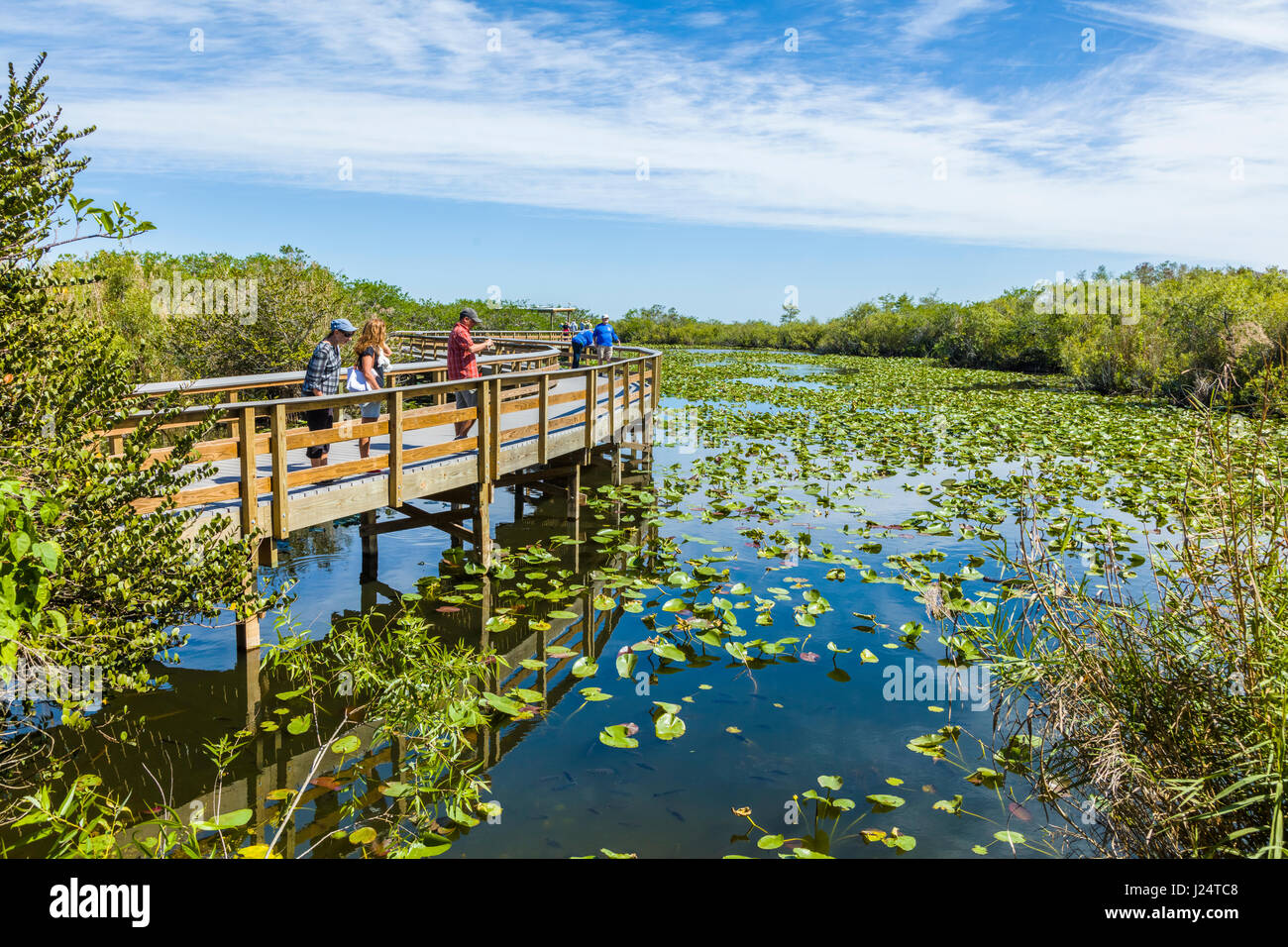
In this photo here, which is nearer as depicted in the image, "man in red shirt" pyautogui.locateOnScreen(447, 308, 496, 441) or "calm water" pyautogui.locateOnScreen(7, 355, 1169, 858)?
"calm water" pyautogui.locateOnScreen(7, 355, 1169, 858)

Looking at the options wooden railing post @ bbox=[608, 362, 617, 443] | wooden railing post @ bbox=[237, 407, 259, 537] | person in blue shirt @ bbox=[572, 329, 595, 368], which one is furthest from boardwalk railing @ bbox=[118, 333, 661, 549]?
person in blue shirt @ bbox=[572, 329, 595, 368]

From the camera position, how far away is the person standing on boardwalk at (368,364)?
8.54 m

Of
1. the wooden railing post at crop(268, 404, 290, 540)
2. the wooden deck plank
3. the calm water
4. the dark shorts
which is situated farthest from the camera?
the dark shorts

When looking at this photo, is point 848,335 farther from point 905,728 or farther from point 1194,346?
point 905,728

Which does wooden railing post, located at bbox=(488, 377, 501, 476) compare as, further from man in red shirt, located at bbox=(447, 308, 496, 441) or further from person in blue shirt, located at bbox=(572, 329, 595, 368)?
person in blue shirt, located at bbox=(572, 329, 595, 368)

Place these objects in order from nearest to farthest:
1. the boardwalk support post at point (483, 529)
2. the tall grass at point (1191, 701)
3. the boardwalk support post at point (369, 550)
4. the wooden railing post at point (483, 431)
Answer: the tall grass at point (1191, 701) → the wooden railing post at point (483, 431) → the boardwalk support post at point (369, 550) → the boardwalk support post at point (483, 529)

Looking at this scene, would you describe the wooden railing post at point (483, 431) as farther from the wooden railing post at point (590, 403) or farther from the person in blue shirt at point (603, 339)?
the person in blue shirt at point (603, 339)

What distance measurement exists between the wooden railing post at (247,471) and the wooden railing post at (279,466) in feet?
0.62

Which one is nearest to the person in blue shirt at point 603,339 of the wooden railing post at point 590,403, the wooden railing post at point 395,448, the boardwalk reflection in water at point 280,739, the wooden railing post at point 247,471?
the wooden railing post at point 590,403

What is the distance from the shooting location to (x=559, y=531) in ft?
36.1

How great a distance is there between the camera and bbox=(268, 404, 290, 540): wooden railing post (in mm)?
6551

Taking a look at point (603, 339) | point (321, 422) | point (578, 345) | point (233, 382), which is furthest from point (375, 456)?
point (603, 339)
